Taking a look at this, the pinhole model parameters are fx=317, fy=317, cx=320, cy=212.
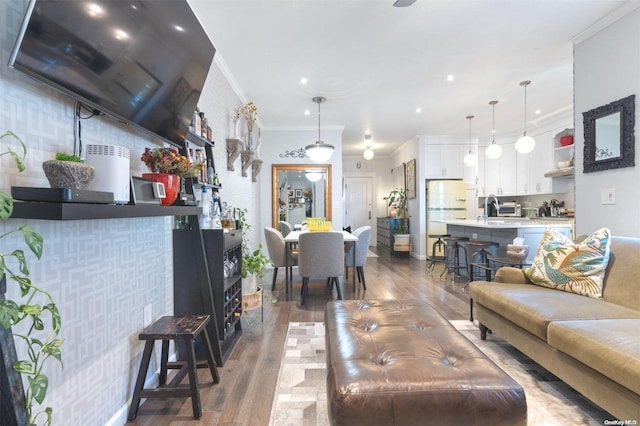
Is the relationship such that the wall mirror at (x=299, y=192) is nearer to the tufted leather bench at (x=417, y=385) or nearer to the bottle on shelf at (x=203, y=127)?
the bottle on shelf at (x=203, y=127)

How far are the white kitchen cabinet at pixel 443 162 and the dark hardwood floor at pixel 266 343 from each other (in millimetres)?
2191

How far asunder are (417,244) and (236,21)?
5.51m

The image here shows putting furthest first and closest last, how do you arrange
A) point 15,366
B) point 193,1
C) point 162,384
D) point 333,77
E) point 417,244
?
point 417,244, point 333,77, point 193,1, point 162,384, point 15,366

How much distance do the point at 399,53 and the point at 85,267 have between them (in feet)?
10.1

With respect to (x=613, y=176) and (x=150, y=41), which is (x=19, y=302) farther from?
(x=613, y=176)

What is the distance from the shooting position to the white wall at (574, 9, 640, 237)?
239cm

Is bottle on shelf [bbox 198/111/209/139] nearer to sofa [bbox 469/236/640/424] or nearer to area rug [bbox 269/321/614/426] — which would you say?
area rug [bbox 269/321/614/426]

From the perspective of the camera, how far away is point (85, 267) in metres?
1.33

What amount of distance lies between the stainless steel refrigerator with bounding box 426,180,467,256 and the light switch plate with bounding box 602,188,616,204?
3.75 metres

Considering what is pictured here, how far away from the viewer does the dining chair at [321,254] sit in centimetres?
341

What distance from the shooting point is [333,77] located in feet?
12.0

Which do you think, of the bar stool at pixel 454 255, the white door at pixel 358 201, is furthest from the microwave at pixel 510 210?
the white door at pixel 358 201

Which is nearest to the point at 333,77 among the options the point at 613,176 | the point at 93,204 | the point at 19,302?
the point at 613,176

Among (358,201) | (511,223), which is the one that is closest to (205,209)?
(511,223)
